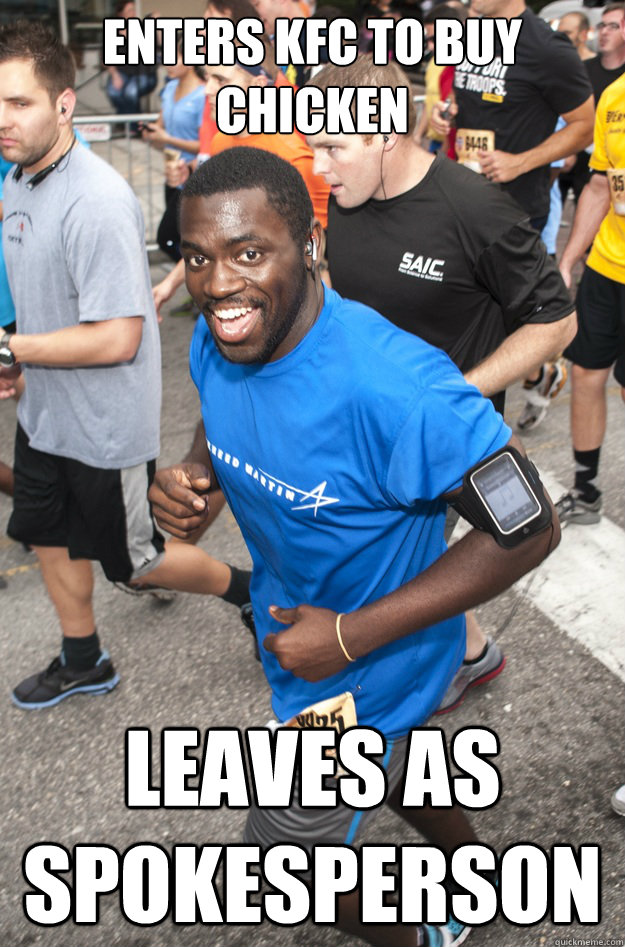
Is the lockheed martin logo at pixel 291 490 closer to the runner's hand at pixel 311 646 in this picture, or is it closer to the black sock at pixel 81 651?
the runner's hand at pixel 311 646

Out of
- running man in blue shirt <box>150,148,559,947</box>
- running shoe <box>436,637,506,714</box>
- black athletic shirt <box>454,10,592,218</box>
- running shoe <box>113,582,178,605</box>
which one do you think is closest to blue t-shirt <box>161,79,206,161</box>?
black athletic shirt <box>454,10,592,218</box>

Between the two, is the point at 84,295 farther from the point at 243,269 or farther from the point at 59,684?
the point at 59,684

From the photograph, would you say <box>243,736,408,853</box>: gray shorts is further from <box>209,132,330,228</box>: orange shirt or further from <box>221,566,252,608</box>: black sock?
<box>209,132,330,228</box>: orange shirt

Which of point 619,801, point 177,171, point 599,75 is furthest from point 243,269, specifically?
point 599,75

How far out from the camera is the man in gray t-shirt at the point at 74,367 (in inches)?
123

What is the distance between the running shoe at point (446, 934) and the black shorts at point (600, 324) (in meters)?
2.60

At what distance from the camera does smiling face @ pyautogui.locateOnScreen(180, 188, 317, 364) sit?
6.27ft

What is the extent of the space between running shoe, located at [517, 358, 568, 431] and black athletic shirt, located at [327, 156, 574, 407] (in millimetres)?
2440

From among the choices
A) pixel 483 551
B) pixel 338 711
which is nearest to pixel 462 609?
pixel 483 551


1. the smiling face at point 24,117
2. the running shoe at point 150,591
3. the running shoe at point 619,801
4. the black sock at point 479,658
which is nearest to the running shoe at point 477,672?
the black sock at point 479,658

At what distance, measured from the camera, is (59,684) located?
12.6 feet

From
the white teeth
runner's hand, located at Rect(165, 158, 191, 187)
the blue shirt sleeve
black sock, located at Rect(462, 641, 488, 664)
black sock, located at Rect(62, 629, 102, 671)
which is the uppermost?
the white teeth

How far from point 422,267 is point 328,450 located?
4.27 ft

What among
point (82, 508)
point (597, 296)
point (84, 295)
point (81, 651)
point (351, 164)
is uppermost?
point (351, 164)
